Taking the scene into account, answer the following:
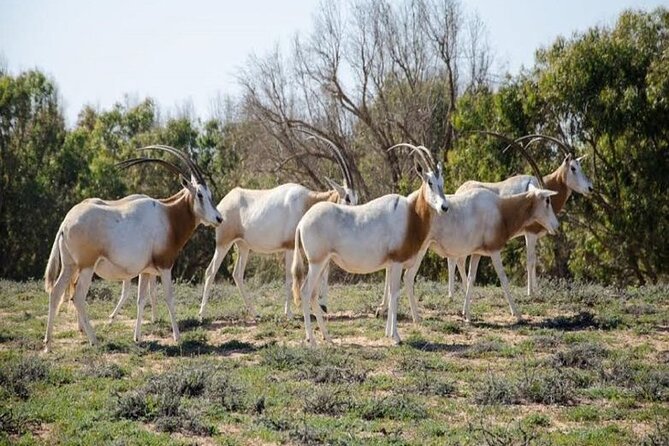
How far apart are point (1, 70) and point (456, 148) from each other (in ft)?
61.8

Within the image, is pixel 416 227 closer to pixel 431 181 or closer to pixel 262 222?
pixel 431 181

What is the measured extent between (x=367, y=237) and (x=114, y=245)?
3.75m

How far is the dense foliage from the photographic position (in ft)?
85.4

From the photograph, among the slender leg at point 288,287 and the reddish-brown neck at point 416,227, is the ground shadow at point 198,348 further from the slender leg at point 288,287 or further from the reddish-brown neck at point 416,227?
the reddish-brown neck at point 416,227

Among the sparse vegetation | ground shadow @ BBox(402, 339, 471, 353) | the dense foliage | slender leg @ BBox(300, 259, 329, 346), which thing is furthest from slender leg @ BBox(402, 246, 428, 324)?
the dense foliage

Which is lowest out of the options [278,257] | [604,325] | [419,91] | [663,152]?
[604,325]

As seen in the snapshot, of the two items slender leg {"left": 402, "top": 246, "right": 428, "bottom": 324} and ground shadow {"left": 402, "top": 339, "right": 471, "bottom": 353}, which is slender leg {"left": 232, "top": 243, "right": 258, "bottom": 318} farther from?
ground shadow {"left": 402, "top": 339, "right": 471, "bottom": 353}

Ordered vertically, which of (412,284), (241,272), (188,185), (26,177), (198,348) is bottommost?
(198,348)

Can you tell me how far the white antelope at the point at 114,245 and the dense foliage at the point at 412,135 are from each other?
15564mm

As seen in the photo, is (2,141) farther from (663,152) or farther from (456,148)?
(663,152)

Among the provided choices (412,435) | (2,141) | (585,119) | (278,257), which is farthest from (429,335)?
(2,141)

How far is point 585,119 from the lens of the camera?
26578 mm

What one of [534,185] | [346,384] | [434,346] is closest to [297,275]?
[434,346]

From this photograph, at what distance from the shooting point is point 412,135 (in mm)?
35969
